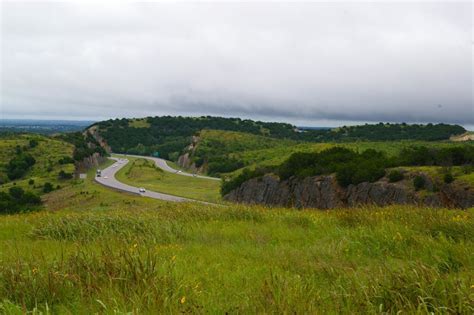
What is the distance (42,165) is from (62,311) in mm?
135678

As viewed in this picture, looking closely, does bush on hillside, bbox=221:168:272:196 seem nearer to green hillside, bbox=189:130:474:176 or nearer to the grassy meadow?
green hillside, bbox=189:130:474:176

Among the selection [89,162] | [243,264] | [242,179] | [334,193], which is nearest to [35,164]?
[89,162]

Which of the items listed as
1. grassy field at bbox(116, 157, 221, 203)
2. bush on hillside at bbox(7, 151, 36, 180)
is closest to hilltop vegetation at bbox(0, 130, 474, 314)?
grassy field at bbox(116, 157, 221, 203)

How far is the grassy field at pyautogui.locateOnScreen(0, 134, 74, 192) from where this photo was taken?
340 ft

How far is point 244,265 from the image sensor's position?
6.82 metres

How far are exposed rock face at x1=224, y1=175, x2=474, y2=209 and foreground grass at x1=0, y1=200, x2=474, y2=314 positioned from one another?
1011 centimetres

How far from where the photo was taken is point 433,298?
4316 mm

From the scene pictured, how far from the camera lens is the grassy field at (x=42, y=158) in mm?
103744

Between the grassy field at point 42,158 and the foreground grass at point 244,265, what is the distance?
9616 centimetres

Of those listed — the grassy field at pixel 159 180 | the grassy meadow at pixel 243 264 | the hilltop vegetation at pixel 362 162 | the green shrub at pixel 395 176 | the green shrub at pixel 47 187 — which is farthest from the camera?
the grassy field at pixel 159 180

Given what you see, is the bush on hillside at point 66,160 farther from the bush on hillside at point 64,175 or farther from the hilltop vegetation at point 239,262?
the hilltop vegetation at point 239,262

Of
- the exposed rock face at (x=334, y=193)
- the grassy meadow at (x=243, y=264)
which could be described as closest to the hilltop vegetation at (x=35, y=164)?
the exposed rock face at (x=334, y=193)

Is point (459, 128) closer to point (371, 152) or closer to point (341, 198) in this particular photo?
point (371, 152)

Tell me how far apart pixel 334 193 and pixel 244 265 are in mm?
39790
